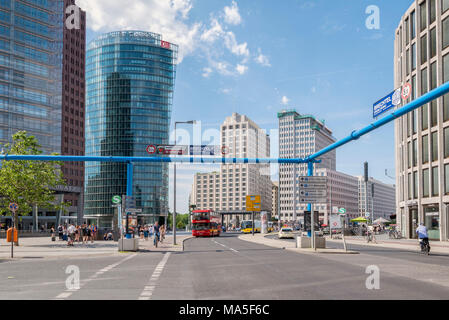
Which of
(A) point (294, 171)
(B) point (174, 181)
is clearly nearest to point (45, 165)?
(B) point (174, 181)

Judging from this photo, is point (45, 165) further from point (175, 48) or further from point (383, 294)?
point (175, 48)

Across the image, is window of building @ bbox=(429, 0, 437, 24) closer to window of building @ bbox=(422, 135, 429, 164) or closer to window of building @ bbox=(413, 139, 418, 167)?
window of building @ bbox=(422, 135, 429, 164)

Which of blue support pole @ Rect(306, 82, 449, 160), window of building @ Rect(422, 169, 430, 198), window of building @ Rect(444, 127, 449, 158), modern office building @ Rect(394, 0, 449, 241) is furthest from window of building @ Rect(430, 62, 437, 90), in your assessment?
blue support pole @ Rect(306, 82, 449, 160)

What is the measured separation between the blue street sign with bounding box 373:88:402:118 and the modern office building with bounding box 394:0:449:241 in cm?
2575

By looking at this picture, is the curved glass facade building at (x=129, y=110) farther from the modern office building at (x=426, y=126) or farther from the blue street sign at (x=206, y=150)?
the blue street sign at (x=206, y=150)

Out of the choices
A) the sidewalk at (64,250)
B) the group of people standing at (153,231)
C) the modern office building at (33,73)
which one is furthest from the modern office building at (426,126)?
the modern office building at (33,73)

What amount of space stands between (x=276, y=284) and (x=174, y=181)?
1001 inches

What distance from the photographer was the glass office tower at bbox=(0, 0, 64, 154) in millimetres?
89875

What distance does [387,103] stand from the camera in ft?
69.7

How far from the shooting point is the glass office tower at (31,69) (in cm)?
8988

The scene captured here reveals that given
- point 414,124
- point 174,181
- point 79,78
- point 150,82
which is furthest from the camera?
point 150,82

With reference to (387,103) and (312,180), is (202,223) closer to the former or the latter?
(312,180)

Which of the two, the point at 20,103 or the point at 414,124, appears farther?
the point at 20,103
